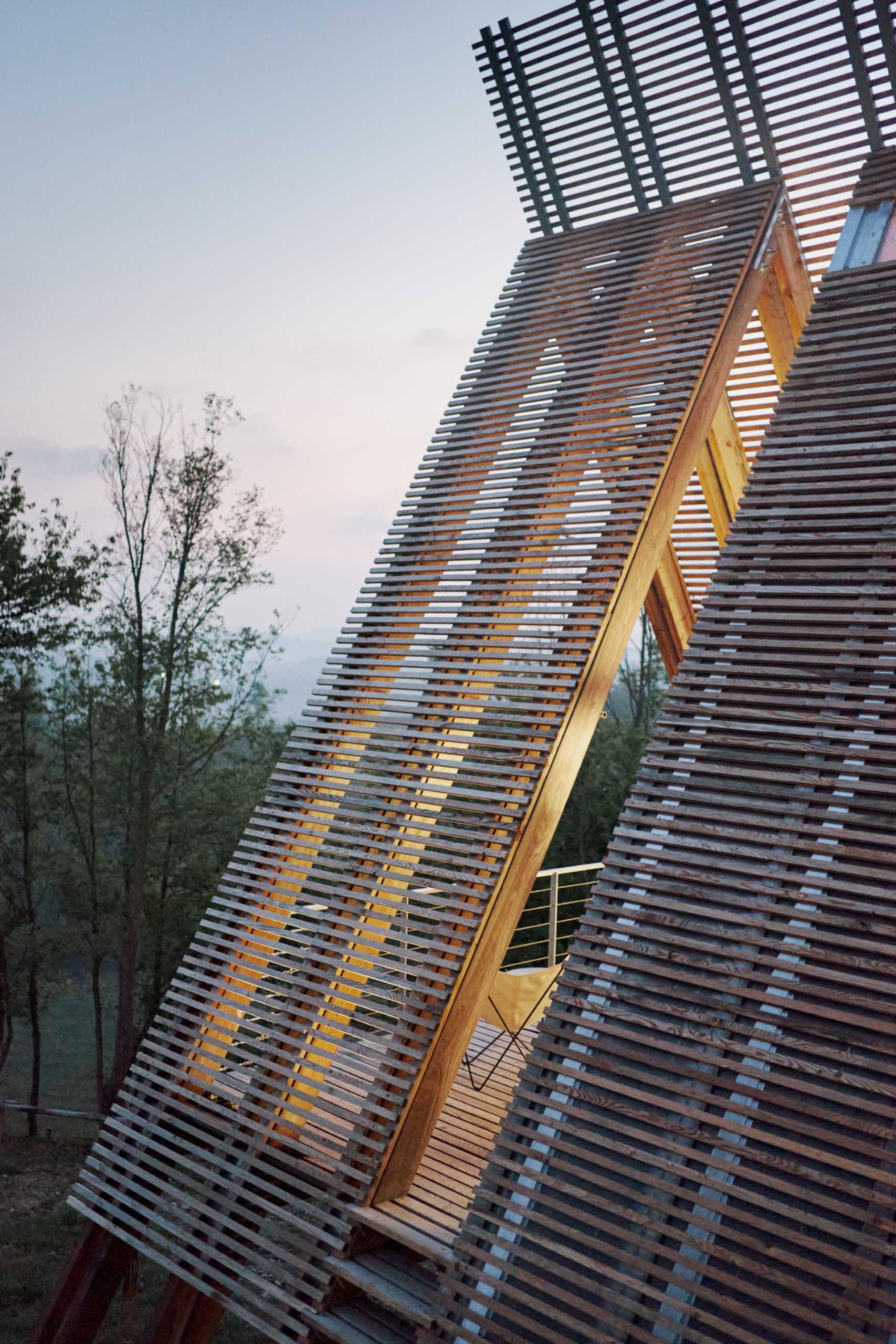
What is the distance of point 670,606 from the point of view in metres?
7.72

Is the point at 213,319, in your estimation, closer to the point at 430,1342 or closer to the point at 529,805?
the point at 529,805

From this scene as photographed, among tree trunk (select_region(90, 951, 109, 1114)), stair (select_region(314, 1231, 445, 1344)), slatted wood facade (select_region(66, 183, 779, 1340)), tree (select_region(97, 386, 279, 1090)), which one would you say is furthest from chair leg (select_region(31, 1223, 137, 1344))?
tree trunk (select_region(90, 951, 109, 1114))

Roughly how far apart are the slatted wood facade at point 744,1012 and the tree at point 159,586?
32.7 ft

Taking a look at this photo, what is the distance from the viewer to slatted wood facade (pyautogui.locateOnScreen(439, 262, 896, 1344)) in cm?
289

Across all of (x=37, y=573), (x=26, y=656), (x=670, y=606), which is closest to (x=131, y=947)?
(x=26, y=656)

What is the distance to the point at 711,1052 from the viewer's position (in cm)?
329

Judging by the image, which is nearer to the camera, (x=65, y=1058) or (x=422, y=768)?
(x=422, y=768)

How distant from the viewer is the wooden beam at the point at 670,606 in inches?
302

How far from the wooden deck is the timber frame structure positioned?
0.02 m

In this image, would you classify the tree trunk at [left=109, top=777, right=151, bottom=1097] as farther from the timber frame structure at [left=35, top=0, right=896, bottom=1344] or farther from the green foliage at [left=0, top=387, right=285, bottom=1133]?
the timber frame structure at [left=35, top=0, right=896, bottom=1344]

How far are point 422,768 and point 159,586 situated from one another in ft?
30.1

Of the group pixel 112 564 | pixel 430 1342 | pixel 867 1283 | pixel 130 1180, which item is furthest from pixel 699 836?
pixel 112 564

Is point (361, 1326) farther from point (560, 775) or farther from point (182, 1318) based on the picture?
point (560, 775)

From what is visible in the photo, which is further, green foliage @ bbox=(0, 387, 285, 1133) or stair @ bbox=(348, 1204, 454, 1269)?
green foliage @ bbox=(0, 387, 285, 1133)
